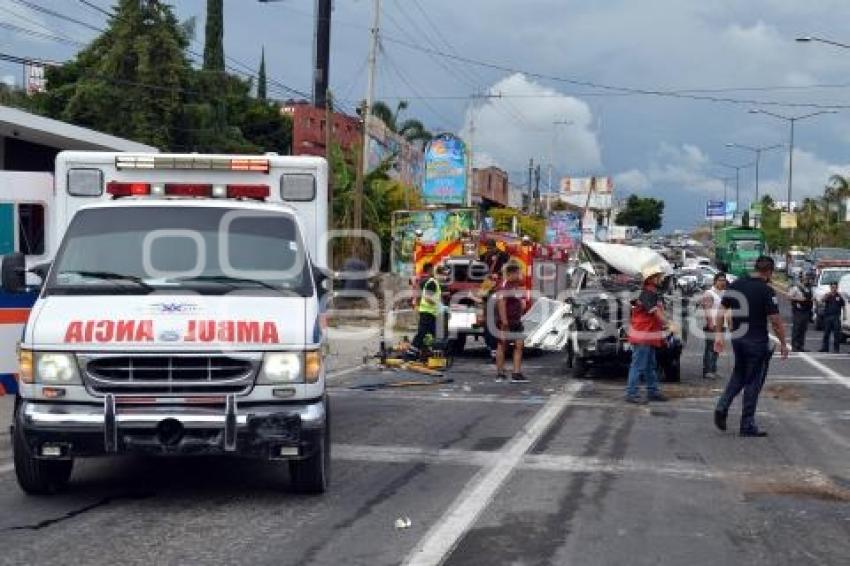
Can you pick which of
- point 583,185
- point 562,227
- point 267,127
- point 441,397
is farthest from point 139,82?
point 583,185

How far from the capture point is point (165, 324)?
6.98 metres

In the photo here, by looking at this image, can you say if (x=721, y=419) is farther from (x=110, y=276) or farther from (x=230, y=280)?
(x=110, y=276)

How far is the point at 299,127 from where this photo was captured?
169ft

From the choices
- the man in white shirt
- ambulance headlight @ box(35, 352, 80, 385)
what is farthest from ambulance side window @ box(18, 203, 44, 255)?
the man in white shirt

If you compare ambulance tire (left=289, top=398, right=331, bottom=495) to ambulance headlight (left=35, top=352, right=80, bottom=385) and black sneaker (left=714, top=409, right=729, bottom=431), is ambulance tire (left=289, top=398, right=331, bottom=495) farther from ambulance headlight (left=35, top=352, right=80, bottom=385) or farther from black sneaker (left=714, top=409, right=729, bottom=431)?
black sneaker (left=714, top=409, right=729, bottom=431)

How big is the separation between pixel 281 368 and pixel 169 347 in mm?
723

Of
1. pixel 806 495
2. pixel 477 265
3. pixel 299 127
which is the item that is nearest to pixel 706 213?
pixel 299 127

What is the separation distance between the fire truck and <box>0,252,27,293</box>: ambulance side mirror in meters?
12.2

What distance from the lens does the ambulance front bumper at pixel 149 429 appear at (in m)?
6.91

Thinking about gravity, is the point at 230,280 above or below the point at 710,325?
above

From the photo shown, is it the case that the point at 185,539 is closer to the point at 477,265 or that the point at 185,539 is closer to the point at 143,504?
the point at 143,504

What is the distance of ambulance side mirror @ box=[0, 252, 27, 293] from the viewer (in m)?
7.87

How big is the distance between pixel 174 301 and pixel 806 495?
16.0 feet

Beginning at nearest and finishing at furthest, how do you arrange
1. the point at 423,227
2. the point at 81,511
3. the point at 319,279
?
1. the point at 81,511
2. the point at 319,279
3. the point at 423,227
